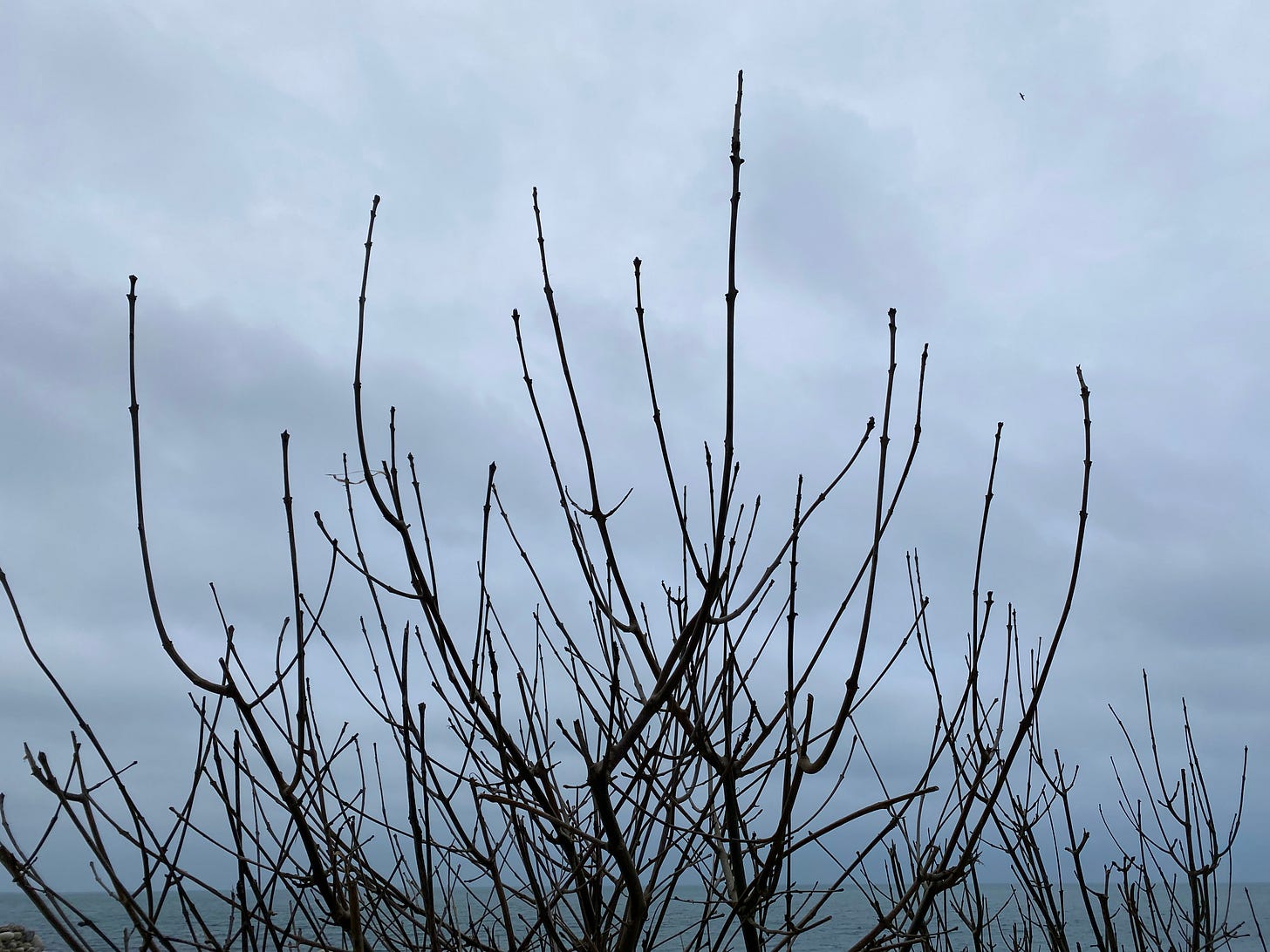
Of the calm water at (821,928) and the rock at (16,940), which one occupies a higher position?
the calm water at (821,928)

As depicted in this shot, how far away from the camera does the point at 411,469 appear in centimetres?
236

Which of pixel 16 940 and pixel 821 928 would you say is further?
pixel 821 928

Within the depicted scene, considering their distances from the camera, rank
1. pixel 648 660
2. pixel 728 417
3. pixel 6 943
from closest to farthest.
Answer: pixel 728 417 < pixel 648 660 < pixel 6 943

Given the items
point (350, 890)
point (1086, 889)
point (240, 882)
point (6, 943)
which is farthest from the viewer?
A: point (6, 943)

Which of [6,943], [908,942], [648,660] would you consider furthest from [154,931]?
[6,943]

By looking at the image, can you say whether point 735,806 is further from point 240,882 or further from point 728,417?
point 240,882

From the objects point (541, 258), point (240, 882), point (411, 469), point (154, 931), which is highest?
point (541, 258)

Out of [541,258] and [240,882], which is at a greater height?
[541,258]

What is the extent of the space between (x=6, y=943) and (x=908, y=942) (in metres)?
47.8

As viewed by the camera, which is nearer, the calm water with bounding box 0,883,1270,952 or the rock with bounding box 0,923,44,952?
the rock with bounding box 0,923,44,952

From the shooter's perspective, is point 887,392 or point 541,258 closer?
point 887,392

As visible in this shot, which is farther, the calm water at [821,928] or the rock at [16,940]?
the calm water at [821,928]

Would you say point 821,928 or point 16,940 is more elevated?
point 821,928

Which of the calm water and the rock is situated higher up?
the calm water
